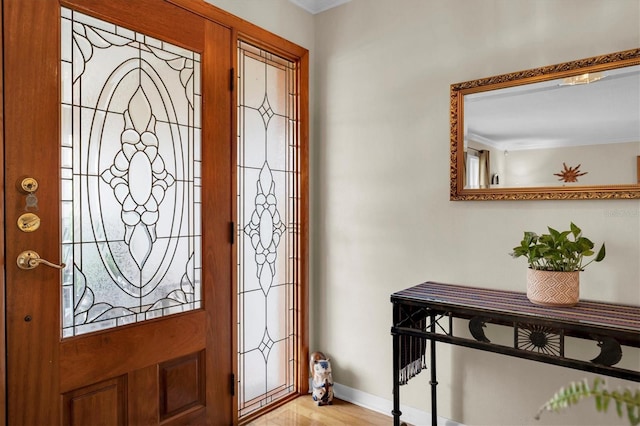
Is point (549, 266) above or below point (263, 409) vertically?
above

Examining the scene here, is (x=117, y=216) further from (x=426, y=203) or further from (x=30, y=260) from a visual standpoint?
(x=426, y=203)

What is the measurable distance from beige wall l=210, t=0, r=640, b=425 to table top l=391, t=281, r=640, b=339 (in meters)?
0.10

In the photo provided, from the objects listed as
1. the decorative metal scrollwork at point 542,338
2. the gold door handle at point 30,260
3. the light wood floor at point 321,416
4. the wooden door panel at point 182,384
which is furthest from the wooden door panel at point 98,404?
the decorative metal scrollwork at point 542,338

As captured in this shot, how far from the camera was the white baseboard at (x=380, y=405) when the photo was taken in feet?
7.41

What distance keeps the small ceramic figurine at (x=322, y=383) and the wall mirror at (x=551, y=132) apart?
1280 millimetres

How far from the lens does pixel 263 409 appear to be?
243 cm

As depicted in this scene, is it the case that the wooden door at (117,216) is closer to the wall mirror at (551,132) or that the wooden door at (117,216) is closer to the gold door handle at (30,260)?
the gold door handle at (30,260)

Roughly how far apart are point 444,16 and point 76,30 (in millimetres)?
1744

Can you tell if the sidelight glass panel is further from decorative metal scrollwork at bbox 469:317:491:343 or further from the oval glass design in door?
decorative metal scrollwork at bbox 469:317:491:343

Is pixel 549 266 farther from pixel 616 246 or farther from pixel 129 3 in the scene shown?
pixel 129 3

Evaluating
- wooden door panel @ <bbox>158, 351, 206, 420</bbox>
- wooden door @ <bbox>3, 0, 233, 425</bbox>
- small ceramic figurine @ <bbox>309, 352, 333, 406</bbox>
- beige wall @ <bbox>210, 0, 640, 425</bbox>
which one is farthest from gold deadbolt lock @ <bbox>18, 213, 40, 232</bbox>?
small ceramic figurine @ <bbox>309, 352, 333, 406</bbox>

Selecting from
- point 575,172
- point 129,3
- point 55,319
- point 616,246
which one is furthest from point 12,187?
point 616,246

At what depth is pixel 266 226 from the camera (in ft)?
8.13

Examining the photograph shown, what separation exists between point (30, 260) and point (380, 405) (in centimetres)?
195
